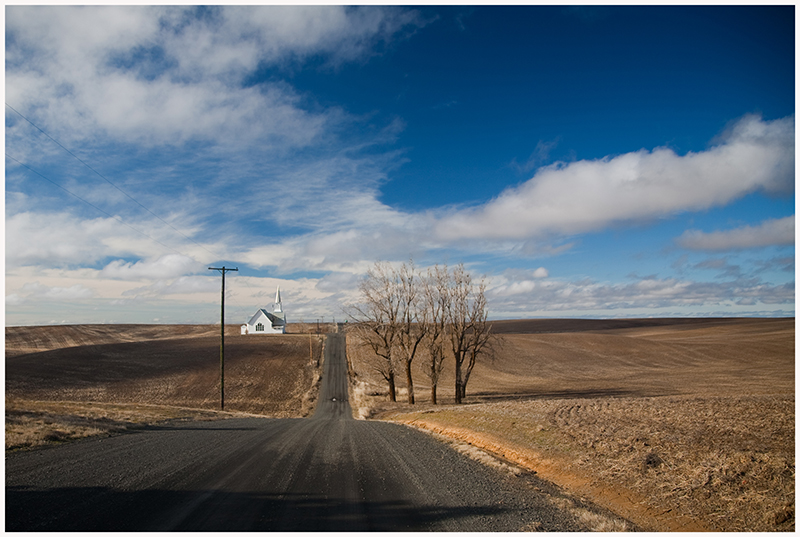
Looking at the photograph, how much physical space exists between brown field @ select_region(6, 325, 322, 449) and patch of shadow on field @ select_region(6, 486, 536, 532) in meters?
10.1

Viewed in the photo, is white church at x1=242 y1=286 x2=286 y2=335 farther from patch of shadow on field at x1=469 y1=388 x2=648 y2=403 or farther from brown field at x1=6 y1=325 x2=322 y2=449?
patch of shadow on field at x1=469 y1=388 x2=648 y2=403

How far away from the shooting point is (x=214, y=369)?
5438cm

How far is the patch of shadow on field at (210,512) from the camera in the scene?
611 centimetres

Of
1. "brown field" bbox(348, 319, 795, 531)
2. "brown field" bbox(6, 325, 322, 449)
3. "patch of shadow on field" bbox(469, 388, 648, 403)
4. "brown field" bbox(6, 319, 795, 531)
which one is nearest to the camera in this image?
"brown field" bbox(348, 319, 795, 531)

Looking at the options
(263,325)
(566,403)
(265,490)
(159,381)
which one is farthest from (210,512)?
(263,325)

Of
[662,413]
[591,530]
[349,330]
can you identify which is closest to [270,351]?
[349,330]

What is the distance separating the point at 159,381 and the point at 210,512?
4852 centimetres

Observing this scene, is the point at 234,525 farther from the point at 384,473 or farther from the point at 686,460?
the point at 686,460

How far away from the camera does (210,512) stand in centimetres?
658

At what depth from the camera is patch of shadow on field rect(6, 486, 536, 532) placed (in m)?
6.11

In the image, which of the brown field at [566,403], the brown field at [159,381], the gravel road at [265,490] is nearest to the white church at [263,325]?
the brown field at [566,403]

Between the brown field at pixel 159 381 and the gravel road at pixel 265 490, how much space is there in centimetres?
757

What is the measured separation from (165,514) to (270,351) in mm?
67311

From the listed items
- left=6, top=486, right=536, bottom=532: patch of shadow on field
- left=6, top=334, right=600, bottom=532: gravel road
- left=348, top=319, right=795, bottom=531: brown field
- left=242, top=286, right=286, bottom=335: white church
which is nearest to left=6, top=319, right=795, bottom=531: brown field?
left=348, top=319, right=795, bottom=531: brown field
